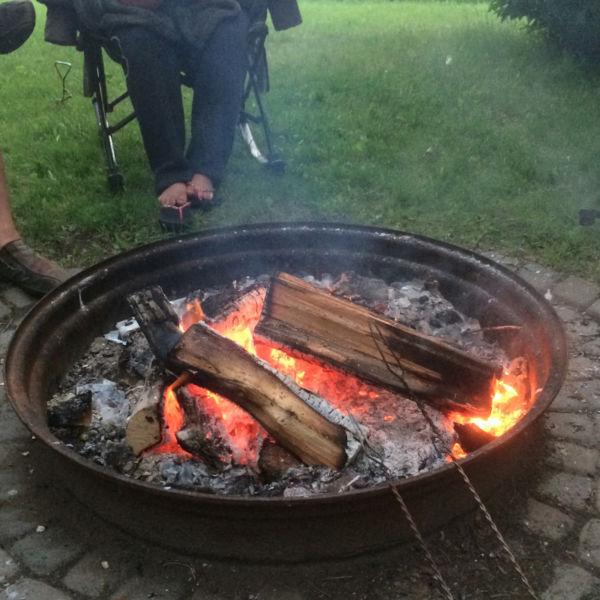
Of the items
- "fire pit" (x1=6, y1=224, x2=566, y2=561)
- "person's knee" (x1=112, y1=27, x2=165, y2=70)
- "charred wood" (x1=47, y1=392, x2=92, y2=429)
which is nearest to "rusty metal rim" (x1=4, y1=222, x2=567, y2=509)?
"fire pit" (x1=6, y1=224, x2=566, y2=561)

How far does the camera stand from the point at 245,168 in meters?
4.82

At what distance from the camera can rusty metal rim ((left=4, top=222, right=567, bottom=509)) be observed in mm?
1907

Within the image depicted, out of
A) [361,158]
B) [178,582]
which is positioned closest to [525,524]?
[178,582]

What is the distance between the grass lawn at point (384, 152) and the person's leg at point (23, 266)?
294 mm

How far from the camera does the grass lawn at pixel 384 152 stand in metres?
4.09

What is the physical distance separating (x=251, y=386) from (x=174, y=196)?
6.52 feet

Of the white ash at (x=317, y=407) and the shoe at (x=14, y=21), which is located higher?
the shoe at (x=14, y=21)

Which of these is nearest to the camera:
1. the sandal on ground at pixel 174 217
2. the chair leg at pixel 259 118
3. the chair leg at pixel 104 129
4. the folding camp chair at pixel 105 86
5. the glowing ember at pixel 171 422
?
the glowing ember at pixel 171 422

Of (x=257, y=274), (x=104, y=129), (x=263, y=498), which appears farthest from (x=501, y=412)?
(x=104, y=129)

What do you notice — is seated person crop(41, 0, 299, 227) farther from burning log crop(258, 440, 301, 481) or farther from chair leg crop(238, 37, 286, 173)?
burning log crop(258, 440, 301, 481)

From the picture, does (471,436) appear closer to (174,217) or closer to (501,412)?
(501,412)

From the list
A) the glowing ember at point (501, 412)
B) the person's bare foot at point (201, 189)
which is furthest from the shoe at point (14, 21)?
the glowing ember at point (501, 412)

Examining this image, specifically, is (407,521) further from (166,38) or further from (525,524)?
(166,38)

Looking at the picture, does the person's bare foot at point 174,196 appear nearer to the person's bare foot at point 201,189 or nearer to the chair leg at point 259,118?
the person's bare foot at point 201,189
